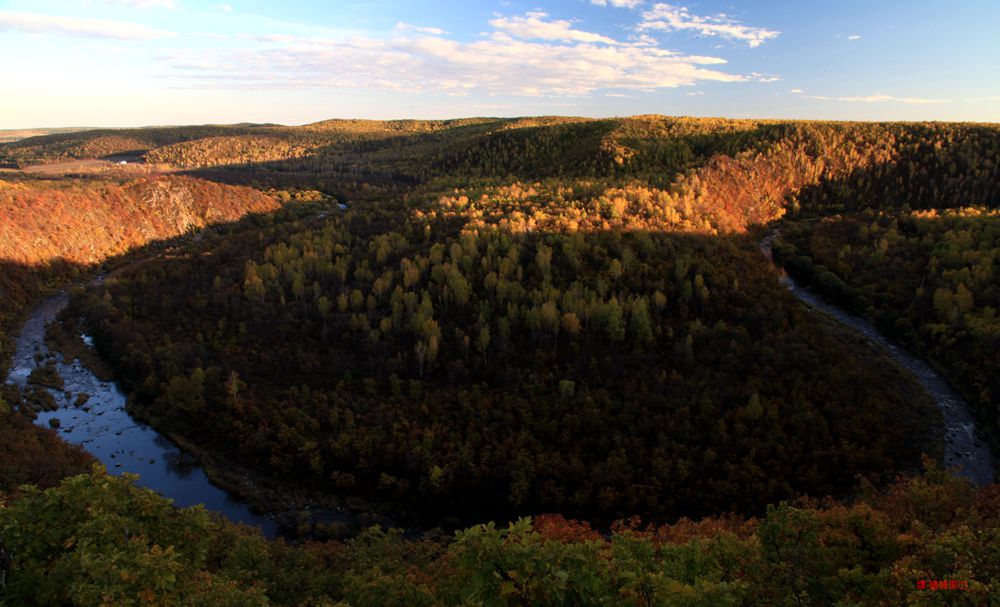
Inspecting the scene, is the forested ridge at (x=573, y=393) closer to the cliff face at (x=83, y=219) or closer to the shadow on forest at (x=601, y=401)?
the shadow on forest at (x=601, y=401)

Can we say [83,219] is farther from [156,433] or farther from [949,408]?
[949,408]

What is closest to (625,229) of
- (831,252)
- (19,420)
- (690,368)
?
(690,368)

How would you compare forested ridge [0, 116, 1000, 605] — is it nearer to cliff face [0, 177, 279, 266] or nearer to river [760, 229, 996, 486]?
river [760, 229, 996, 486]

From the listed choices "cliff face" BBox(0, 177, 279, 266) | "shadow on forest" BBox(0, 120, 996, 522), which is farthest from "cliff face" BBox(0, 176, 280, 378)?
"shadow on forest" BBox(0, 120, 996, 522)

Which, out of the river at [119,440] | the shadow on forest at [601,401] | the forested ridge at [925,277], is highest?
the forested ridge at [925,277]

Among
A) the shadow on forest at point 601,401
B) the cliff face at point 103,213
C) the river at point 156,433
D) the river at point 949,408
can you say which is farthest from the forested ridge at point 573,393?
the cliff face at point 103,213

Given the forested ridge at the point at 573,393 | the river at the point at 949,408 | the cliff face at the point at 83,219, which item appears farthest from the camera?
the cliff face at the point at 83,219

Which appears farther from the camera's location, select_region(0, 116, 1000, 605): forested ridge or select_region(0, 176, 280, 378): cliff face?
select_region(0, 176, 280, 378): cliff face
